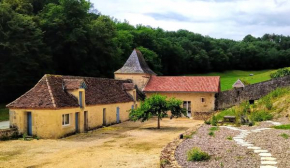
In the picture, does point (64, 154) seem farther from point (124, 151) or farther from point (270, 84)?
point (270, 84)

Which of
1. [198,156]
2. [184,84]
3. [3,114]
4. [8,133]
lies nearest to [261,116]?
[198,156]

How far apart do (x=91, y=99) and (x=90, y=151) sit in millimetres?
10490

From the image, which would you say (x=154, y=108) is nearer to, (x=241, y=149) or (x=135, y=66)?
(x=135, y=66)

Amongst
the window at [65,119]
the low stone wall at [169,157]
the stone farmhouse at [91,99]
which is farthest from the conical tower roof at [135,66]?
the low stone wall at [169,157]

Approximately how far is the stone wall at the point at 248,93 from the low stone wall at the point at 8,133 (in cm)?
2226

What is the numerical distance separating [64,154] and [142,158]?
4.34 meters

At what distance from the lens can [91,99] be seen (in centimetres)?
2748

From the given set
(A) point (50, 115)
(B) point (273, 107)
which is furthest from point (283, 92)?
(A) point (50, 115)

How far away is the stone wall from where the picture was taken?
33.3m

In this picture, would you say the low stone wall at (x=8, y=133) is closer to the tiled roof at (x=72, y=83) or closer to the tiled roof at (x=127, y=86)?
the tiled roof at (x=72, y=83)

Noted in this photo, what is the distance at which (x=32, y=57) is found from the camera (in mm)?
35906

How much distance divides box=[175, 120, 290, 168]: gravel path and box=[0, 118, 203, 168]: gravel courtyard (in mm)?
2062

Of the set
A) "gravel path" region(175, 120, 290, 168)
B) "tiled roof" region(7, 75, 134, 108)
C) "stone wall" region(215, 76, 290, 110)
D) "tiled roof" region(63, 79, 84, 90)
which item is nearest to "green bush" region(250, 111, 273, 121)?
"gravel path" region(175, 120, 290, 168)

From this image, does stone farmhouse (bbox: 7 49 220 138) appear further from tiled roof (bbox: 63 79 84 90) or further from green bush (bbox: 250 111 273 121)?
green bush (bbox: 250 111 273 121)
